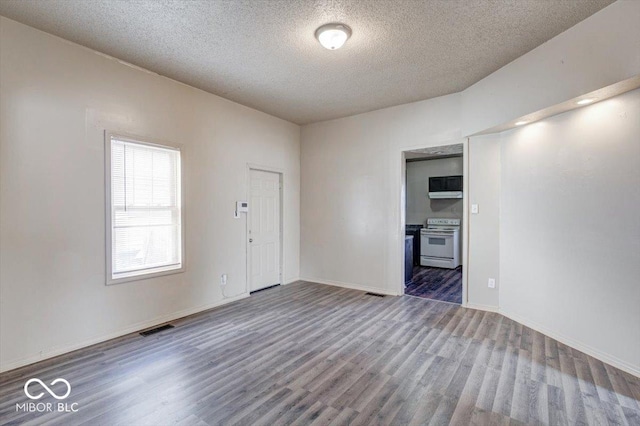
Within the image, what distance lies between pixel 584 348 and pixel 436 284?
105 inches

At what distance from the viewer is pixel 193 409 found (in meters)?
2.14

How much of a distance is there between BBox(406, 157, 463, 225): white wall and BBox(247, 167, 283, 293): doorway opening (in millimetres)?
4111

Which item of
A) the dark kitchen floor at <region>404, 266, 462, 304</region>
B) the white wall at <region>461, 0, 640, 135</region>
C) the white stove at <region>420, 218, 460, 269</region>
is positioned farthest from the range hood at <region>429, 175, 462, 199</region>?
the white wall at <region>461, 0, 640, 135</region>

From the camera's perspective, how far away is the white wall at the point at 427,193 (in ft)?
24.7

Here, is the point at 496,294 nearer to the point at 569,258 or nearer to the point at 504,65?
the point at 569,258

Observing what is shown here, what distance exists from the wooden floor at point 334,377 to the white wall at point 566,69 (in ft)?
8.10

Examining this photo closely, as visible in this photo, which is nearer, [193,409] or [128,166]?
[193,409]

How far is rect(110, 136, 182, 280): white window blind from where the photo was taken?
3393 millimetres

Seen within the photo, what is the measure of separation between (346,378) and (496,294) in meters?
2.70

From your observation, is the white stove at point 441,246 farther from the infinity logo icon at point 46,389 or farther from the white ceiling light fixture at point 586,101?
the infinity logo icon at point 46,389

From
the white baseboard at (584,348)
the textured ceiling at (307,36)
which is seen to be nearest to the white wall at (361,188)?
the textured ceiling at (307,36)

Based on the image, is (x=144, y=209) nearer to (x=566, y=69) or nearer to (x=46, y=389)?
(x=46, y=389)

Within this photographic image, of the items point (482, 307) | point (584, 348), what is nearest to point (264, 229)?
point (482, 307)

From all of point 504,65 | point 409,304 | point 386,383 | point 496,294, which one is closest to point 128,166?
point 386,383
